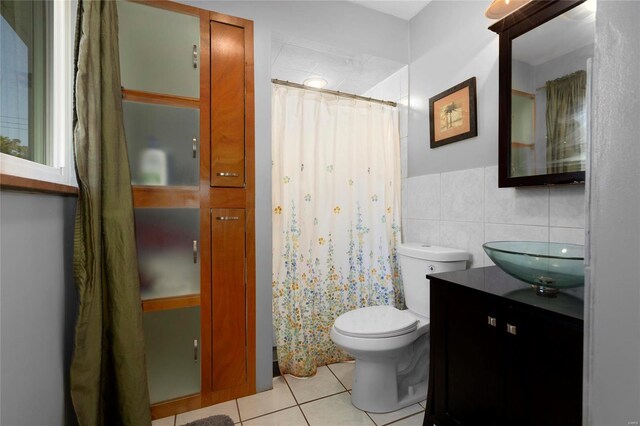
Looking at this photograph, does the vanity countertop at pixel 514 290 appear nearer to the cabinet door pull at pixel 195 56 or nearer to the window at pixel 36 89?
the window at pixel 36 89

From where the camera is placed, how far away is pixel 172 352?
159cm

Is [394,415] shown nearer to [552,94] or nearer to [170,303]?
[170,303]

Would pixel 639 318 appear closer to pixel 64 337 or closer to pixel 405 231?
pixel 64 337

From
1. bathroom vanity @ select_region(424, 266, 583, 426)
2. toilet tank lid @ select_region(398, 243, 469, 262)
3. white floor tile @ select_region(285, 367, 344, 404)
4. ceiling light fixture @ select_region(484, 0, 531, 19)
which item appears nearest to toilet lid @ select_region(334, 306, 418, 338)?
bathroom vanity @ select_region(424, 266, 583, 426)

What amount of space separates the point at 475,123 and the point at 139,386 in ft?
6.97

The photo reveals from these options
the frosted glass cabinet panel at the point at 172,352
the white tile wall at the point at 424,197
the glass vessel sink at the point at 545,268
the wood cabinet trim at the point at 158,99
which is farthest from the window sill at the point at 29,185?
the white tile wall at the point at 424,197

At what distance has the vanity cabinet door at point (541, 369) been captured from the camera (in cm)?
84

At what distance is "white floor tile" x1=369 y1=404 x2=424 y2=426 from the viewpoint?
1522mm

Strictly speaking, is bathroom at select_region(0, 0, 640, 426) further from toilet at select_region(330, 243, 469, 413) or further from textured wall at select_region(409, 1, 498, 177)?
toilet at select_region(330, 243, 469, 413)

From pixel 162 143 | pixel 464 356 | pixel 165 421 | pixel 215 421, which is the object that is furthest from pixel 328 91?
pixel 165 421

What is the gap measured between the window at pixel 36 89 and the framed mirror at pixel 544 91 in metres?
1.92

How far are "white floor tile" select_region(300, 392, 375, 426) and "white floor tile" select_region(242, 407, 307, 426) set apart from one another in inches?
1.7

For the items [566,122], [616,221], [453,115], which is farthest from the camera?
[453,115]

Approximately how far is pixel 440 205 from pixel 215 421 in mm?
1821
